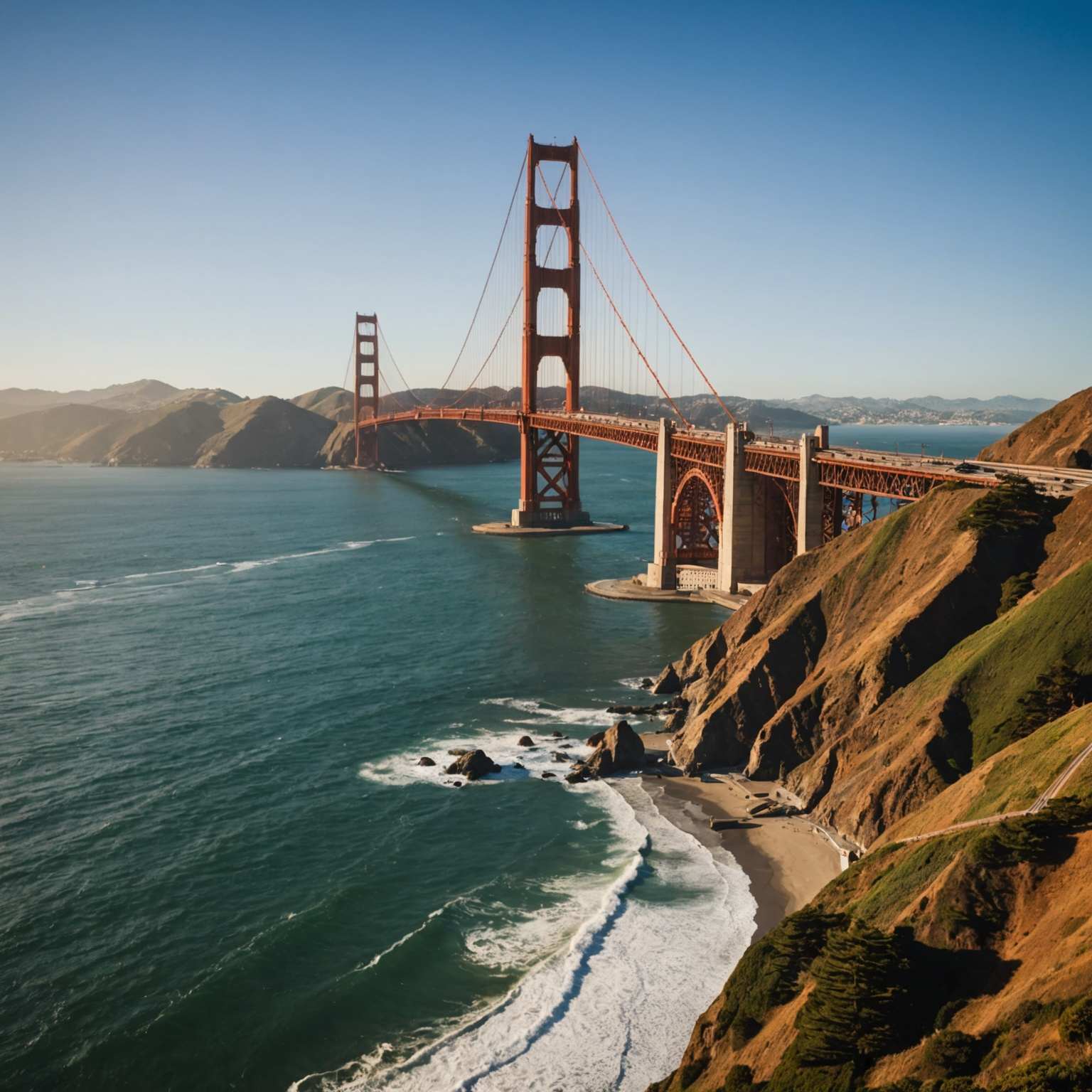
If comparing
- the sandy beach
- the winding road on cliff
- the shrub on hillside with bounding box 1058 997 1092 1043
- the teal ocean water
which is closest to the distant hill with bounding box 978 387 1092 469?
the teal ocean water

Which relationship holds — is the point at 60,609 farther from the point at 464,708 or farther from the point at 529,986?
the point at 529,986

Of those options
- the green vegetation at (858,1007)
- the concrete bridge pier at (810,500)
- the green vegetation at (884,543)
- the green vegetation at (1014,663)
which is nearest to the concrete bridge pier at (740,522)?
the concrete bridge pier at (810,500)

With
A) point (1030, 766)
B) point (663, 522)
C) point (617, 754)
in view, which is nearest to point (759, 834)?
point (617, 754)

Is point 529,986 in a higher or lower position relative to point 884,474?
lower

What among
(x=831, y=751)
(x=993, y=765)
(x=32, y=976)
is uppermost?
(x=993, y=765)

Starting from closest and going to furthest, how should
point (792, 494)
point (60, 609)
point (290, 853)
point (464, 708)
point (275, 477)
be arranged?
point (290, 853)
point (464, 708)
point (792, 494)
point (60, 609)
point (275, 477)

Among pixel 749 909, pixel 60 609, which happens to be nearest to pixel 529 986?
pixel 749 909

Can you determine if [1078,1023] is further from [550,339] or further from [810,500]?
[550,339]
